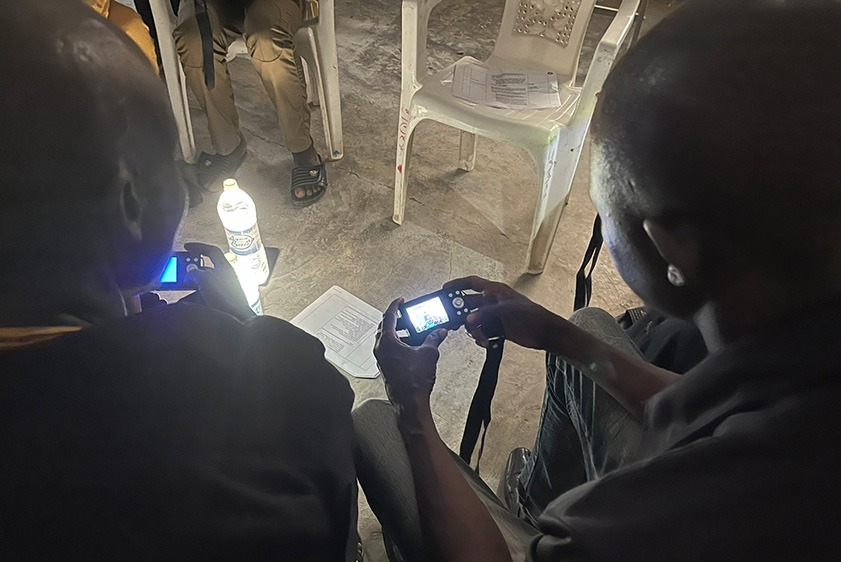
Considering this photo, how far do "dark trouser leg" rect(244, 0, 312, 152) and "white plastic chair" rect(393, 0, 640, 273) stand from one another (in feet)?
1.21

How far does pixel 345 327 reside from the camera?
1.51 metres

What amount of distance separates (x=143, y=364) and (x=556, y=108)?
48.7 inches

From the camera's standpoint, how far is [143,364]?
0.51 m

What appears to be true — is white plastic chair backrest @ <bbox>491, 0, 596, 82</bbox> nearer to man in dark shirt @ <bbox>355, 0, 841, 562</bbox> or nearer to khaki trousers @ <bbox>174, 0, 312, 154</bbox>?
khaki trousers @ <bbox>174, 0, 312, 154</bbox>

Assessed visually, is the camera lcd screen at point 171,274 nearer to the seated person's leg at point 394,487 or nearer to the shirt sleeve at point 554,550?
the seated person's leg at point 394,487

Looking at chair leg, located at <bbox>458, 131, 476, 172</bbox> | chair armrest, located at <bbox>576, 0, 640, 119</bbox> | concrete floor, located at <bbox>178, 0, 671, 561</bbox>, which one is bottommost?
concrete floor, located at <bbox>178, 0, 671, 561</bbox>

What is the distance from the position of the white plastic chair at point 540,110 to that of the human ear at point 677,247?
922mm

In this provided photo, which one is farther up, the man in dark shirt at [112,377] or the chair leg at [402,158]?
the man in dark shirt at [112,377]

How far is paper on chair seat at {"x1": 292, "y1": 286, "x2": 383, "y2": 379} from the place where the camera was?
143 cm

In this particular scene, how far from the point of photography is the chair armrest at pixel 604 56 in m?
1.35

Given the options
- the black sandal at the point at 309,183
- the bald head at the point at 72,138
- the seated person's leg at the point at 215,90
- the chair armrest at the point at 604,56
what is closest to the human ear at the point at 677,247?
the bald head at the point at 72,138

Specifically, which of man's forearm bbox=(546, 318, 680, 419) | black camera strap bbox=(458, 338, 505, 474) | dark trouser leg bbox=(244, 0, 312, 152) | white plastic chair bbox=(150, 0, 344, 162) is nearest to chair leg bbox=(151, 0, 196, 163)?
white plastic chair bbox=(150, 0, 344, 162)

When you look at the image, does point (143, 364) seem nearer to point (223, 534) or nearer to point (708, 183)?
point (223, 534)

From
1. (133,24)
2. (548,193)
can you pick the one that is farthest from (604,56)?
(133,24)
